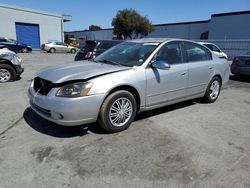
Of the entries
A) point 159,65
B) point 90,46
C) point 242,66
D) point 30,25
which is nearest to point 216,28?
point 242,66

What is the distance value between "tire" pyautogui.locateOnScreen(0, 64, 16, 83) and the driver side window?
5871 millimetres

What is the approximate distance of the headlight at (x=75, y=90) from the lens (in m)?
3.51

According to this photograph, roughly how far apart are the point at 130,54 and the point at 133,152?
203cm

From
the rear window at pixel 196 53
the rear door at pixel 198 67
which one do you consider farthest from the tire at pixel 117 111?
the rear window at pixel 196 53

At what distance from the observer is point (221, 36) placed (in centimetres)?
3097

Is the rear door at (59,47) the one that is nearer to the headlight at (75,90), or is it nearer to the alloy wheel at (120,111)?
the alloy wheel at (120,111)

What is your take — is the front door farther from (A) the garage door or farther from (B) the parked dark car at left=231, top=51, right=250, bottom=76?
(A) the garage door

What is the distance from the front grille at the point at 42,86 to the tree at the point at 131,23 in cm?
4091

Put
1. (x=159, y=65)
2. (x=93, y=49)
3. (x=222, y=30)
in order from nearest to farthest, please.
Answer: (x=159, y=65) < (x=93, y=49) < (x=222, y=30)

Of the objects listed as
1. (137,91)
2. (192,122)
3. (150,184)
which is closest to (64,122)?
(137,91)

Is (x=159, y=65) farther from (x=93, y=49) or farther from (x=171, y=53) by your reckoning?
(x=93, y=49)

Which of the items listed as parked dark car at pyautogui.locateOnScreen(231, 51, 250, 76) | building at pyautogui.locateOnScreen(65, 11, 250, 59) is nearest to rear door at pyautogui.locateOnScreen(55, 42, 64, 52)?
building at pyautogui.locateOnScreen(65, 11, 250, 59)

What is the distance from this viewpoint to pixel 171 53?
4.80m

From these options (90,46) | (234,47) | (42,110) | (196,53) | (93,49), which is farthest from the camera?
(234,47)
